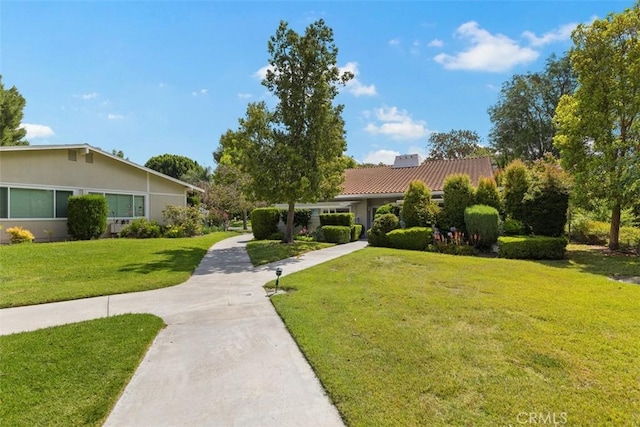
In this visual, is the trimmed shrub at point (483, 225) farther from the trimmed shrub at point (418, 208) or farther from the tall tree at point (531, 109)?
the tall tree at point (531, 109)

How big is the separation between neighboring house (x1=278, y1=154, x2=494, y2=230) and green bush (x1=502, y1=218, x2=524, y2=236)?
5.68 meters

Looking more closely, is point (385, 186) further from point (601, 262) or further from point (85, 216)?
point (85, 216)

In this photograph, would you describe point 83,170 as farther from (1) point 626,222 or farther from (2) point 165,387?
(1) point 626,222

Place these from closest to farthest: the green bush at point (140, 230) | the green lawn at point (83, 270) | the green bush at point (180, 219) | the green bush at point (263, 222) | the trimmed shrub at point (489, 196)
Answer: the green lawn at point (83, 270) < the trimmed shrub at point (489, 196) < the green bush at point (140, 230) < the green bush at point (263, 222) < the green bush at point (180, 219)

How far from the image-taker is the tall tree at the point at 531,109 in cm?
3133

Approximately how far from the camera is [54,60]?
8.63m

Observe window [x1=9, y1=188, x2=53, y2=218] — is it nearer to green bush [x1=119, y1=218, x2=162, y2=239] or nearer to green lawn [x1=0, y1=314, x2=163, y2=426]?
green bush [x1=119, y1=218, x2=162, y2=239]

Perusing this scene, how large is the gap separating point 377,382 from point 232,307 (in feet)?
11.8

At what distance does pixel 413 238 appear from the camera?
1495 cm

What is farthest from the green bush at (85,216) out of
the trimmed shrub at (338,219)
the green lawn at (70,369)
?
the green lawn at (70,369)

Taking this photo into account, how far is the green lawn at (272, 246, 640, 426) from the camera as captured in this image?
3025 millimetres

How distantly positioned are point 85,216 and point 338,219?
12.8 meters

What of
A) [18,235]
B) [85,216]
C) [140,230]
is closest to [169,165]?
[140,230]

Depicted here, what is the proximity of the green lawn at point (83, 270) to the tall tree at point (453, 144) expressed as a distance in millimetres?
39038
